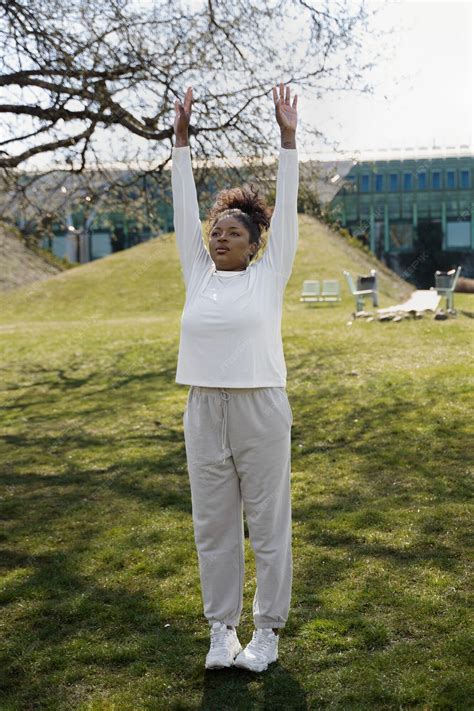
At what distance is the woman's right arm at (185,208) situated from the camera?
4.17 meters

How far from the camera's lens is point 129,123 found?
37.8ft

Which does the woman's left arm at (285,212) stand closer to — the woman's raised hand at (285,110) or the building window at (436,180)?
the woman's raised hand at (285,110)

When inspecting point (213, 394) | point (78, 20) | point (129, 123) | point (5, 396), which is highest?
point (78, 20)

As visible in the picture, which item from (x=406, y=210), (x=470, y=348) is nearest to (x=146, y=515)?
(x=470, y=348)

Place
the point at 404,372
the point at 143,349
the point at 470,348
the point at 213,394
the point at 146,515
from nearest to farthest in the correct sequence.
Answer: the point at 213,394, the point at 146,515, the point at 404,372, the point at 470,348, the point at 143,349

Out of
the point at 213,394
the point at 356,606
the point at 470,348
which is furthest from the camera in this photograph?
the point at 470,348

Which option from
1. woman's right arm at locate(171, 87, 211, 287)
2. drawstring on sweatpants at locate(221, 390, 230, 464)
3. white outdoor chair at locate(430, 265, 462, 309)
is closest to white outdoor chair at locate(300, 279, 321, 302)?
white outdoor chair at locate(430, 265, 462, 309)

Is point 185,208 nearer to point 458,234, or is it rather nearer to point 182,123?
point 182,123

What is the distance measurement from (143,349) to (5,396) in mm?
4602

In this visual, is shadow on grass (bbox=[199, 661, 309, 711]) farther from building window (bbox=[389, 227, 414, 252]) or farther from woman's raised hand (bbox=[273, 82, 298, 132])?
building window (bbox=[389, 227, 414, 252])

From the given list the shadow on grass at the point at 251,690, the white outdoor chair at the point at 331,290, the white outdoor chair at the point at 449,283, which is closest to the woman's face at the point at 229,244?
the shadow on grass at the point at 251,690

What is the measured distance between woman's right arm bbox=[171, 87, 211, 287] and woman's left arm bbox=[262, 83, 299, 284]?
348 millimetres

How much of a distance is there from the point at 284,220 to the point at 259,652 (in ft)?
6.52

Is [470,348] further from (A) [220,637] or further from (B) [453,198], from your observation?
(B) [453,198]
